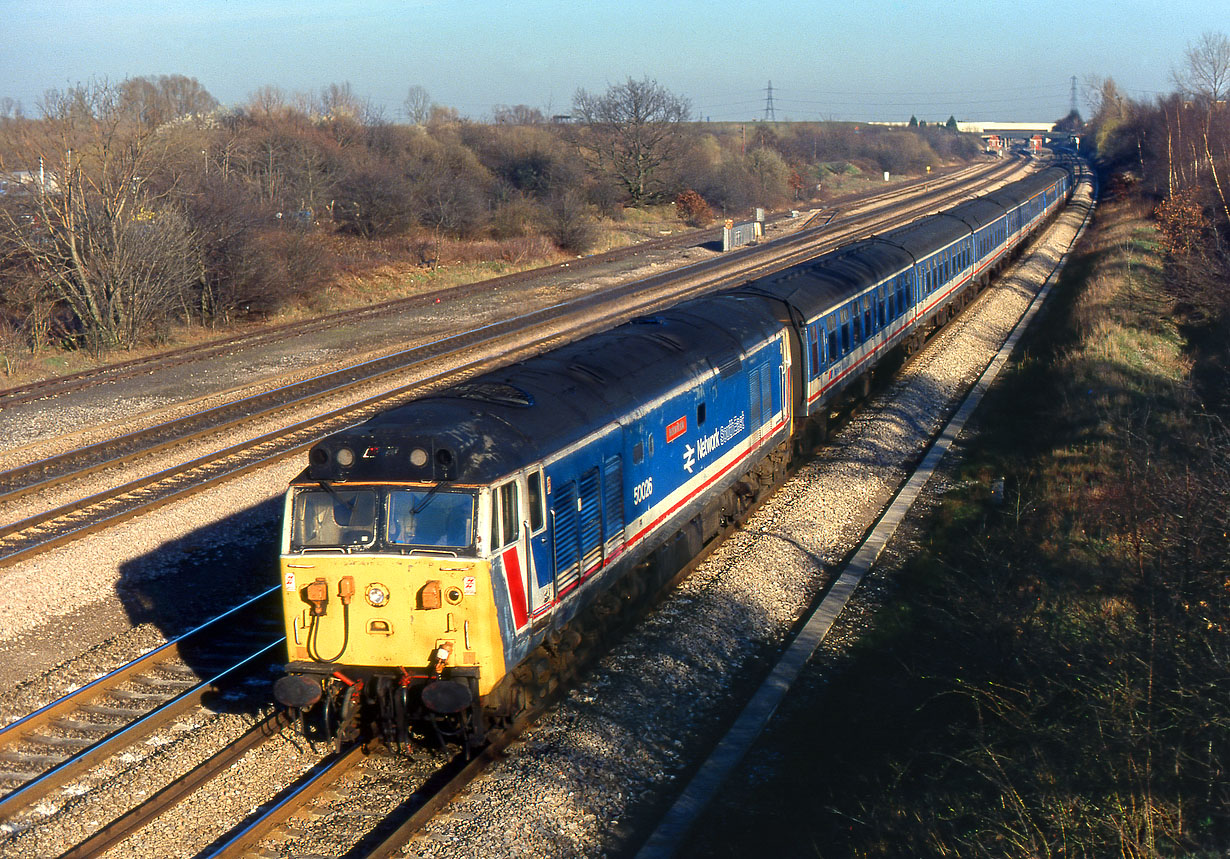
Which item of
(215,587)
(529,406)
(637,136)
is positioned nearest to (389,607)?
(529,406)

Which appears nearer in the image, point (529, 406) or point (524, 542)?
point (524, 542)

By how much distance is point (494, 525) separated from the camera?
325 inches

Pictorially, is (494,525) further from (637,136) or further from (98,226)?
(637,136)

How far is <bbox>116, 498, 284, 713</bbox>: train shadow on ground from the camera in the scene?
1069 centimetres

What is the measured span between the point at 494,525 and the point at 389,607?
1.14 meters

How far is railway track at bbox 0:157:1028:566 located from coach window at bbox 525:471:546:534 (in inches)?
342

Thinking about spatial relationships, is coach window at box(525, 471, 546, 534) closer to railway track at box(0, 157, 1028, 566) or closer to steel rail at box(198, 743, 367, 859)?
steel rail at box(198, 743, 367, 859)

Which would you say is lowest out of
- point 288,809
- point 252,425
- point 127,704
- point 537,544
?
point 288,809

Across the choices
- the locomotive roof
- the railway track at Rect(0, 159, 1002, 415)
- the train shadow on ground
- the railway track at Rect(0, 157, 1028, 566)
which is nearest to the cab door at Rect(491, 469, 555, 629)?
the locomotive roof

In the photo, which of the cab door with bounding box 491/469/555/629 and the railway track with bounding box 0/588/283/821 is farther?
the railway track with bounding box 0/588/283/821

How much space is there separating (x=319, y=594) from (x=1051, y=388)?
18.0 metres

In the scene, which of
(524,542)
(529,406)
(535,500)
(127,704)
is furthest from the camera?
(127,704)

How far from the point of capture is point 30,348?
1124 inches

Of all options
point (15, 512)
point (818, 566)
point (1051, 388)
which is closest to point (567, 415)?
point (818, 566)
